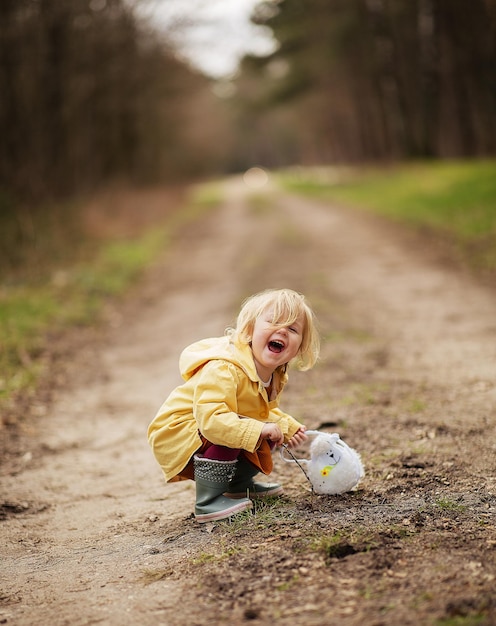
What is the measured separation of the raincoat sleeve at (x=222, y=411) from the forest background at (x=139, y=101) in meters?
3.29

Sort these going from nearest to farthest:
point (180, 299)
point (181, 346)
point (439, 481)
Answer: point (439, 481), point (181, 346), point (180, 299)

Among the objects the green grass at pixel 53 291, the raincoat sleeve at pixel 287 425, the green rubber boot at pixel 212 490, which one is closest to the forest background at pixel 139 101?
the green grass at pixel 53 291

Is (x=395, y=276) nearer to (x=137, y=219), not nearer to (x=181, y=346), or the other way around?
(x=181, y=346)

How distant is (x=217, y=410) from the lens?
10.2ft

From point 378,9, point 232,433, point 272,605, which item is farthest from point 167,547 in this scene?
point 378,9

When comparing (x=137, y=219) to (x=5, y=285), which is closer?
(x=5, y=285)

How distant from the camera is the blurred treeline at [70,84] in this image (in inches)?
596

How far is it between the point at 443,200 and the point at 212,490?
1317cm

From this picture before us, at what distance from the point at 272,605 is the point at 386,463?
1.58 meters

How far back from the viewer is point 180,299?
1007 centimetres

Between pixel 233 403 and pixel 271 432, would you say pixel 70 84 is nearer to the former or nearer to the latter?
pixel 233 403

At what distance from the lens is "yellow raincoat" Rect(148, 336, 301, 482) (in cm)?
309

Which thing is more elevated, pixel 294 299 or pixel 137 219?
pixel 137 219

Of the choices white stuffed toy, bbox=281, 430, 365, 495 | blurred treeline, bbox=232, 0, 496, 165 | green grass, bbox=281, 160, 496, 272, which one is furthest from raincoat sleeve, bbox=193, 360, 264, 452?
blurred treeline, bbox=232, 0, 496, 165
